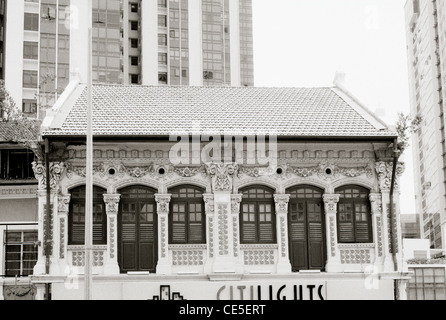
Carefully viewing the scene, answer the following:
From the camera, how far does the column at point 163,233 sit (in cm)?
2597

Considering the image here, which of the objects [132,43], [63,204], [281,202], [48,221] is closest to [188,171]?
[281,202]

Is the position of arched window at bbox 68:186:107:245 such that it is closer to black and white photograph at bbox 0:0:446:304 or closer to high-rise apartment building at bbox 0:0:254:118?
black and white photograph at bbox 0:0:446:304

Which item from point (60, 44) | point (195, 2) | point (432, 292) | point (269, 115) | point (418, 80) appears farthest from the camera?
point (418, 80)

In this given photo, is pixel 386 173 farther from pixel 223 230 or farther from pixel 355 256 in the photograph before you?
pixel 223 230

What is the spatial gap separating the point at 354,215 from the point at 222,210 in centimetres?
435

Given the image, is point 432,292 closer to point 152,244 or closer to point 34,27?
point 152,244

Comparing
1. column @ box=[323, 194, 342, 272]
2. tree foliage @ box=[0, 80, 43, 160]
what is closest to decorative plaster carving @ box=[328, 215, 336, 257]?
column @ box=[323, 194, 342, 272]

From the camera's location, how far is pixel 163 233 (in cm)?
2627

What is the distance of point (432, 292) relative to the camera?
139ft

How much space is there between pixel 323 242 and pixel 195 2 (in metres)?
66.7

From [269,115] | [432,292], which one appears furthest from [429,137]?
[269,115]

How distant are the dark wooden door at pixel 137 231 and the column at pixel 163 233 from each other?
0.22m

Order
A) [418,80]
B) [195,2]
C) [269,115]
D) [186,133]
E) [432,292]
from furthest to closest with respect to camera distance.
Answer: [418,80] < [195,2] < [432,292] < [269,115] < [186,133]

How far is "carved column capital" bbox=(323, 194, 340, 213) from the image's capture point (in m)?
26.7
